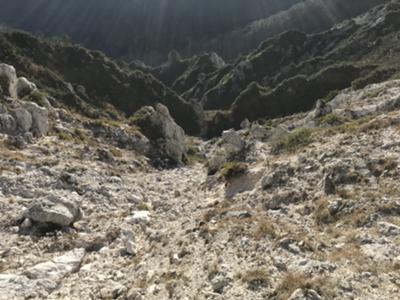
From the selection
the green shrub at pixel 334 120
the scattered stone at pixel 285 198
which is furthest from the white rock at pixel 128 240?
the green shrub at pixel 334 120

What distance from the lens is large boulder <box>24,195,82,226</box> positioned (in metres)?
20.7

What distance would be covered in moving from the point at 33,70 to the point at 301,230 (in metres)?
67.4

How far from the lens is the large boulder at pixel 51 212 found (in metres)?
20.7

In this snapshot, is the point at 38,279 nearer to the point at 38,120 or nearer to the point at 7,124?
the point at 7,124

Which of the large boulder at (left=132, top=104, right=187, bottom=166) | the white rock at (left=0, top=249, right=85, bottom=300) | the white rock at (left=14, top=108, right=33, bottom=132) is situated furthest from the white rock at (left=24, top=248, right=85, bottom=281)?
the large boulder at (left=132, top=104, right=187, bottom=166)

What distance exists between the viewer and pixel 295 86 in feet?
341

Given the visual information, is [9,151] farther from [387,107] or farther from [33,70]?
[33,70]

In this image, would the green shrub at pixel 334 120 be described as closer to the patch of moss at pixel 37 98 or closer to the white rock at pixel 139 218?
the white rock at pixel 139 218

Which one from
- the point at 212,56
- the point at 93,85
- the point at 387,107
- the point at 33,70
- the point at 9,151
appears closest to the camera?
the point at 9,151

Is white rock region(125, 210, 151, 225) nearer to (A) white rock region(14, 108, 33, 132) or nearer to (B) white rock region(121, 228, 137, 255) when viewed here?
(B) white rock region(121, 228, 137, 255)

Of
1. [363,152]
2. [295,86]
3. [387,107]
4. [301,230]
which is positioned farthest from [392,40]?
[301,230]

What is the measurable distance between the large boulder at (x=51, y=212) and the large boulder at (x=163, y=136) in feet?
106

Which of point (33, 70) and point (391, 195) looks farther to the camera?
point (33, 70)

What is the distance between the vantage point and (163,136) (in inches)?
2420
